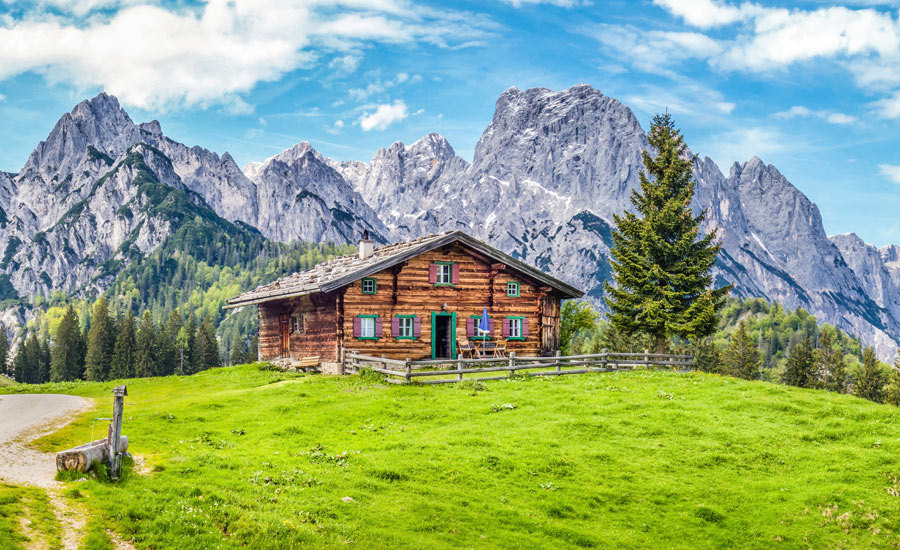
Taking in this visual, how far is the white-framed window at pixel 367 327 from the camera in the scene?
38031mm

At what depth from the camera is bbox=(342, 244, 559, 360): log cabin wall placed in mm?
38312

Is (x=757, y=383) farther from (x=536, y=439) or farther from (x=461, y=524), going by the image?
(x=461, y=524)

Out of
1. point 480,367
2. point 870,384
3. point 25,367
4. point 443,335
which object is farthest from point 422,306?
point 25,367

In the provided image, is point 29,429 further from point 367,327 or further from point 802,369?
point 802,369

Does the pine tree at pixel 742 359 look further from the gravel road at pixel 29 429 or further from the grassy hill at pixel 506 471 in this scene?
the gravel road at pixel 29 429

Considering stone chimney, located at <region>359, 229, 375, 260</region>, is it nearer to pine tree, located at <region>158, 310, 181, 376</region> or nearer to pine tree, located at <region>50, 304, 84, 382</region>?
pine tree, located at <region>158, 310, 181, 376</region>

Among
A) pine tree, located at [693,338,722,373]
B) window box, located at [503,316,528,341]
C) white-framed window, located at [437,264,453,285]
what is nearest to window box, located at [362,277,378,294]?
white-framed window, located at [437,264,453,285]

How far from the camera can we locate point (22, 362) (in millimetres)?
120625

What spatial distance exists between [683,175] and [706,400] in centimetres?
2316

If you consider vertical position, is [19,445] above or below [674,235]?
below

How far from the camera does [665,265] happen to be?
44125 mm

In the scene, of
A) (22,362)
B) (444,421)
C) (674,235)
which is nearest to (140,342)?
(22,362)

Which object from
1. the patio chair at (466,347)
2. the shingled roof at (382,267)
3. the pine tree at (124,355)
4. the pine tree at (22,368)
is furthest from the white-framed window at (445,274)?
the pine tree at (22,368)

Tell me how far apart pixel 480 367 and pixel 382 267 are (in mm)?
7931
